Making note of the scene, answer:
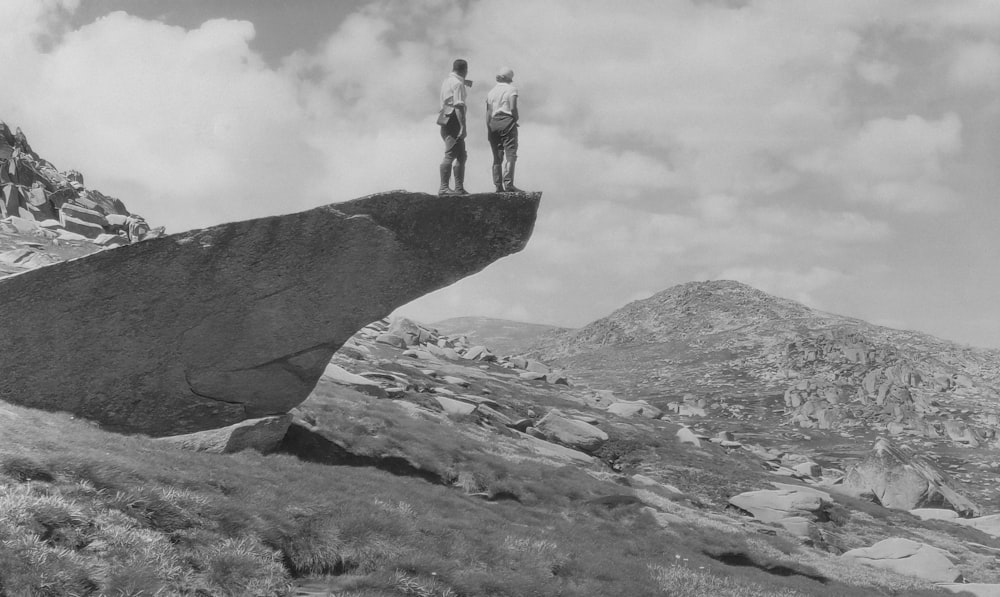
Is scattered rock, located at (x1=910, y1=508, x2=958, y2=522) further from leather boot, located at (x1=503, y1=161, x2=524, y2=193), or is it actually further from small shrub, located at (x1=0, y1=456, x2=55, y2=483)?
small shrub, located at (x1=0, y1=456, x2=55, y2=483)

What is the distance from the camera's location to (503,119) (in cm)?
1881

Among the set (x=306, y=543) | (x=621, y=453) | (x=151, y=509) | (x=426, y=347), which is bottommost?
(x=621, y=453)

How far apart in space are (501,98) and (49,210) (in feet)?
400

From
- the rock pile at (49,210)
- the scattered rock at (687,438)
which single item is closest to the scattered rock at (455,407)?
the scattered rock at (687,438)

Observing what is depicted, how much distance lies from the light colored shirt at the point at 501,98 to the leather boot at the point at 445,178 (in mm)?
2326

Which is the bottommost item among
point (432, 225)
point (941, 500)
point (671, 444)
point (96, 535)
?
point (941, 500)

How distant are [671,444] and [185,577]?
181 ft

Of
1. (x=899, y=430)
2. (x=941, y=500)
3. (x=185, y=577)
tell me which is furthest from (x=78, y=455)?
(x=899, y=430)

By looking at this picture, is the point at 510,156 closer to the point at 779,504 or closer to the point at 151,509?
the point at 151,509

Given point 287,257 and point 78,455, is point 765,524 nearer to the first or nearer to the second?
point 287,257

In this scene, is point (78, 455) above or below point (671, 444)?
above

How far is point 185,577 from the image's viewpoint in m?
10.9

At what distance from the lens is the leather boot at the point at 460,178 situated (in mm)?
20312

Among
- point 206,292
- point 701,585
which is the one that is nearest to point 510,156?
point 206,292
